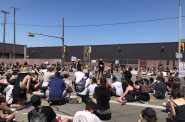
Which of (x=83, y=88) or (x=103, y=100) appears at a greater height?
(x=83, y=88)

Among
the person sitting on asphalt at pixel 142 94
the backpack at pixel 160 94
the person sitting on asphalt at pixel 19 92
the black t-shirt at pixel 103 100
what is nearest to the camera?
the black t-shirt at pixel 103 100

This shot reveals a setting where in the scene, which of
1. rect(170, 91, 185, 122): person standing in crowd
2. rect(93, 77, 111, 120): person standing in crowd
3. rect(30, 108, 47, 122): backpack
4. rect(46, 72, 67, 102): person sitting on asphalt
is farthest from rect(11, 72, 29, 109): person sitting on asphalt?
rect(170, 91, 185, 122): person standing in crowd

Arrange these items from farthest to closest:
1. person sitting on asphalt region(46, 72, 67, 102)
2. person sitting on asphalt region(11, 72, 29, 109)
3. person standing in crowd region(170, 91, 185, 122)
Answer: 1. person sitting on asphalt region(46, 72, 67, 102)
2. person sitting on asphalt region(11, 72, 29, 109)
3. person standing in crowd region(170, 91, 185, 122)

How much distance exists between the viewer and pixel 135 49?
74.0 metres

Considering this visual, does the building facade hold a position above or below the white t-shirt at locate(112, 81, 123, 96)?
above

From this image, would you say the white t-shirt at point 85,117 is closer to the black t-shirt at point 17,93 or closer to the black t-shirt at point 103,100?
the black t-shirt at point 103,100

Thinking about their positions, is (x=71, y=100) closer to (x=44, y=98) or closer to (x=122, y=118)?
(x=44, y=98)

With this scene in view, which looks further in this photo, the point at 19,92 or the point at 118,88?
the point at 118,88

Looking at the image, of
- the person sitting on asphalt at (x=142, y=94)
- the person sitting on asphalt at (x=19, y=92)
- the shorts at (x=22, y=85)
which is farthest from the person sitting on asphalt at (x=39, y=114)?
the person sitting on asphalt at (x=142, y=94)

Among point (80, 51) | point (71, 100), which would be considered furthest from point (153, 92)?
point (80, 51)

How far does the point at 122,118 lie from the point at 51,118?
15.4 feet

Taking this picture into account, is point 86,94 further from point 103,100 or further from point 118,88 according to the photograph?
point 103,100

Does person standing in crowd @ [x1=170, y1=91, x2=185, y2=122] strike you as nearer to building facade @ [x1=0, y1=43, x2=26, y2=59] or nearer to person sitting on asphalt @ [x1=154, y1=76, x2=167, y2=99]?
person sitting on asphalt @ [x1=154, y1=76, x2=167, y2=99]

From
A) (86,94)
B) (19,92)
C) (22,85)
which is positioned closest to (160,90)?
(86,94)
